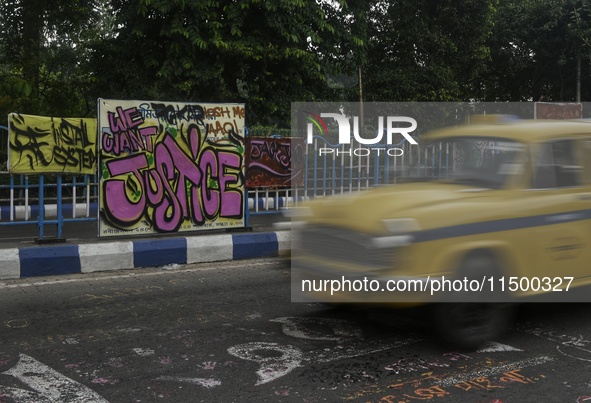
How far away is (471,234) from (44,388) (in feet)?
9.95

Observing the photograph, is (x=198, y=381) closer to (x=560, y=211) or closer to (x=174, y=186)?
(x=560, y=211)

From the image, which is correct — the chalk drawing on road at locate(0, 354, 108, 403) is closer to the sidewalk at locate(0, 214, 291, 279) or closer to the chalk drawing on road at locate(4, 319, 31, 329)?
the chalk drawing on road at locate(4, 319, 31, 329)

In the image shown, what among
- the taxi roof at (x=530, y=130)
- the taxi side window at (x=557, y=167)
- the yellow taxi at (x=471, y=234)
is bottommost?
the yellow taxi at (x=471, y=234)

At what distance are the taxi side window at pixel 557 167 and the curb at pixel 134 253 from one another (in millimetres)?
2739

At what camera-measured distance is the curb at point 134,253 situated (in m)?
8.04

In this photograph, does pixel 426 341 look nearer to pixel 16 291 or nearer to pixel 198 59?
pixel 16 291

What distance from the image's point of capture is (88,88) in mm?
17906

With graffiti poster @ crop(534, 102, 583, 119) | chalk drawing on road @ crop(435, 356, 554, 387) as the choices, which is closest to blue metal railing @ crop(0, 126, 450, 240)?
chalk drawing on road @ crop(435, 356, 554, 387)

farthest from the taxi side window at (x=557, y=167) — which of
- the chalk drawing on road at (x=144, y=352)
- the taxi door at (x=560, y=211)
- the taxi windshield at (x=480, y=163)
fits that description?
the chalk drawing on road at (x=144, y=352)

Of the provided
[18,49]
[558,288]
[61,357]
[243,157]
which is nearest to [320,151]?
[243,157]

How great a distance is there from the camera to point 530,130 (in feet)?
19.2

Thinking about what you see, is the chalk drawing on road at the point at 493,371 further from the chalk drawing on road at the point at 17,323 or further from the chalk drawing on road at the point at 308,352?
the chalk drawing on road at the point at 17,323

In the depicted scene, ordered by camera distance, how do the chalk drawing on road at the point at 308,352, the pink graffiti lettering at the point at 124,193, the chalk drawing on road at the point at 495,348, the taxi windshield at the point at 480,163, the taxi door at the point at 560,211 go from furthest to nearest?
the pink graffiti lettering at the point at 124,193, the taxi windshield at the point at 480,163, the taxi door at the point at 560,211, the chalk drawing on road at the point at 495,348, the chalk drawing on road at the point at 308,352

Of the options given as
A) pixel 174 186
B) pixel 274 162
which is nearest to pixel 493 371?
pixel 174 186
